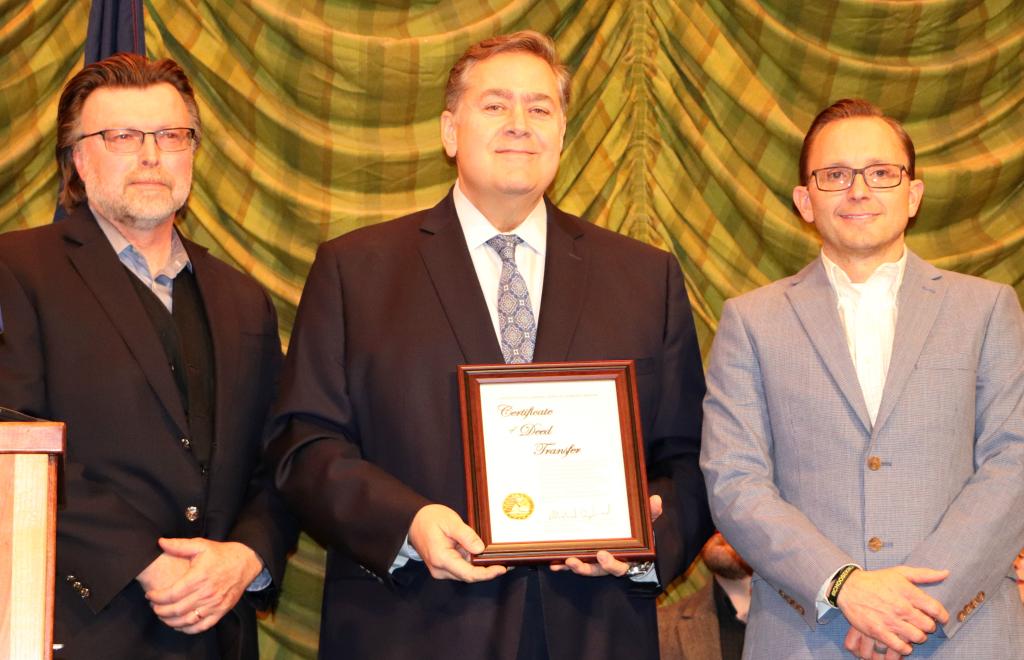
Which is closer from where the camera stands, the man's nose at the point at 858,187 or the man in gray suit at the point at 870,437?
the man in gray suit at the point at 870,437

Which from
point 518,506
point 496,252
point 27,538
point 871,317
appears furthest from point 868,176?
point 27,538

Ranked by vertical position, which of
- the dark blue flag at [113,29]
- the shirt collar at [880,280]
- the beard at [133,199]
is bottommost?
the shirt collar at [880,280]

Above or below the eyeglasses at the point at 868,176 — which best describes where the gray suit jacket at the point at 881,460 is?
below

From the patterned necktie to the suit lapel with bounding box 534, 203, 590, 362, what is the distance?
1.5 inches

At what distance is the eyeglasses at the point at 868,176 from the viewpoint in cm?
320

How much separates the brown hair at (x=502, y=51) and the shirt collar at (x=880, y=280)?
85 centimetres

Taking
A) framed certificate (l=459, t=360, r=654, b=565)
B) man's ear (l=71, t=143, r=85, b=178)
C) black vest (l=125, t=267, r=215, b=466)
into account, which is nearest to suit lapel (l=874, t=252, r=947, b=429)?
framed certificate (l=459, t=360, r=654, b=565)

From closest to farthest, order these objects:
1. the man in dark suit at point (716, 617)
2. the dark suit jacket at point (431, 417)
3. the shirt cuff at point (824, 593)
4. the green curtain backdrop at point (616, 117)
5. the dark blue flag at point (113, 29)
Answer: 1. the shirt cuff at point (824, 593)
2. the dark suit jacket at point (431, 417)
3. the man in dark suit at point (716, 617)
4. the dark blue flag at point (113, 29)
5. the green curtain backdrop at point (616, 117)

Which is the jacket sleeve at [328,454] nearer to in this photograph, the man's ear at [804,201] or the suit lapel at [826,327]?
the suit lapel at [826,327]

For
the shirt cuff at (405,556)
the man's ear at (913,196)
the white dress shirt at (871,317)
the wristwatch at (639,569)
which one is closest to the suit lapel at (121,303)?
the shirt cuff at (405,556)

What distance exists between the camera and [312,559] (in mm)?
4277

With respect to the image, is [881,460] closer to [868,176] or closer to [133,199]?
[868,176]

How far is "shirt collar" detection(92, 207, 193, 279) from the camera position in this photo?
3.33 m

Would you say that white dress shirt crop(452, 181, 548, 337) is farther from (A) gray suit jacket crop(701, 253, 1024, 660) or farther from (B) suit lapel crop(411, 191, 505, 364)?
(A) gray suit jacket crop(701, 253, 1024, 660)
